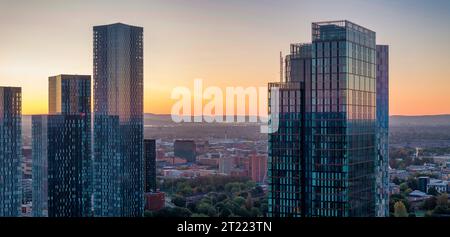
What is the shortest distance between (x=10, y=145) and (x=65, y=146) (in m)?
0.76

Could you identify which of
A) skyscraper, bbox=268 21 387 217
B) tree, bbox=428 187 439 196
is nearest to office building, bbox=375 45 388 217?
tree, bbox=428 187 439 196

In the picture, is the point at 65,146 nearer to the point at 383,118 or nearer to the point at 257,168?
the point at 257,168

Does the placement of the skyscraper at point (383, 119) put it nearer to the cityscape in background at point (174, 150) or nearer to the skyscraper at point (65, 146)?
the cityscape in background at point (174, 150)

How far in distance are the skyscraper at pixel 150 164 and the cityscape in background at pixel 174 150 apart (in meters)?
0.01

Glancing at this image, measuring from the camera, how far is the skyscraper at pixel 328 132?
5102 mm

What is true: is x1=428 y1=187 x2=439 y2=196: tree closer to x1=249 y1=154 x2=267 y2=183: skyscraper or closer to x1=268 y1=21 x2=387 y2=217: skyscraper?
x1=249 y1=154 x2=267 y2=183: skyscraper

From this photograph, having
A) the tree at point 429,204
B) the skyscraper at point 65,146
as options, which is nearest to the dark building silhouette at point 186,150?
the skyscraper at point 65,146

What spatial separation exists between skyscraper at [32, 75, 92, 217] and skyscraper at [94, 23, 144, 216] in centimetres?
13

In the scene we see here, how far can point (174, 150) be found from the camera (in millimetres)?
3232

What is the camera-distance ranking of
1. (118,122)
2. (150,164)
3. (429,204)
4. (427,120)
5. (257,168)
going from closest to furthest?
1. (429,204)
2. (427,120)
3. (150,164)
4. (257,168)
5. (118,122)

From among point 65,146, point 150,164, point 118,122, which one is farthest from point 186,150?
point 65,146

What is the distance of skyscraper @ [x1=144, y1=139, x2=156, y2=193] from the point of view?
3480 mm

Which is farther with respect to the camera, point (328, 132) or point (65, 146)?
point (328, 132)
